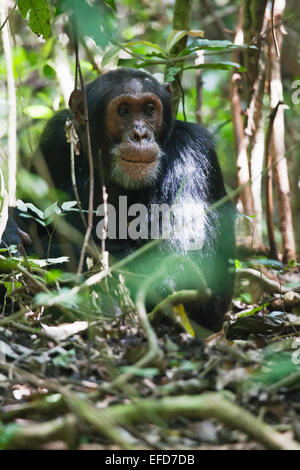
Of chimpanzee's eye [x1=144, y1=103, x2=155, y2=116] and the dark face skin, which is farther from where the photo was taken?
chimpanzee's eye [x1=144, y1=103, x2=155, y2=116]

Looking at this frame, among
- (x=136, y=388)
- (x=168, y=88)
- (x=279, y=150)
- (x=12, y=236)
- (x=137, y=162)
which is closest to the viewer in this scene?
(x=136, y=388)

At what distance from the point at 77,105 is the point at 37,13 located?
3.02 ft

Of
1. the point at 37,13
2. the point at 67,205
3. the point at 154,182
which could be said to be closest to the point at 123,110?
the point at 154,182

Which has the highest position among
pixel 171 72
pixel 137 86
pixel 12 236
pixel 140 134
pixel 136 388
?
pixel 171 72

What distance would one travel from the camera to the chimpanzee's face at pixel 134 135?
4.60m

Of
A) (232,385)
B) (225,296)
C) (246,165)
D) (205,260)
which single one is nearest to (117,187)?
(205,260)

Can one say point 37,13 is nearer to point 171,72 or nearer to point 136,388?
point 171,72

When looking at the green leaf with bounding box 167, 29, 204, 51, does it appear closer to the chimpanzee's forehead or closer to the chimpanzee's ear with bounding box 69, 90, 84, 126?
the chimpanzee's forehead

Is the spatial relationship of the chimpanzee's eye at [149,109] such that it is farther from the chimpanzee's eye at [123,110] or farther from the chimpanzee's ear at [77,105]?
the chimpanzee's ear at [77,105]

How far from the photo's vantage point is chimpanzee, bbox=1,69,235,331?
4480 millimetres

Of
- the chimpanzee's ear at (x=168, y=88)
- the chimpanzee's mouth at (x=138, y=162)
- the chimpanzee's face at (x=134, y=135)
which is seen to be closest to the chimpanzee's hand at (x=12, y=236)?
the chimpanzee's face at (x=134, y=135)

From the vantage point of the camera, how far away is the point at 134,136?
15.4 feet

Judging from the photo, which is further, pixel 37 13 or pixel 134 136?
pixel 134 136

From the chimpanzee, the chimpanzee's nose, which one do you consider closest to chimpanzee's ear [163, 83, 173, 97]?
the chimpanzee
